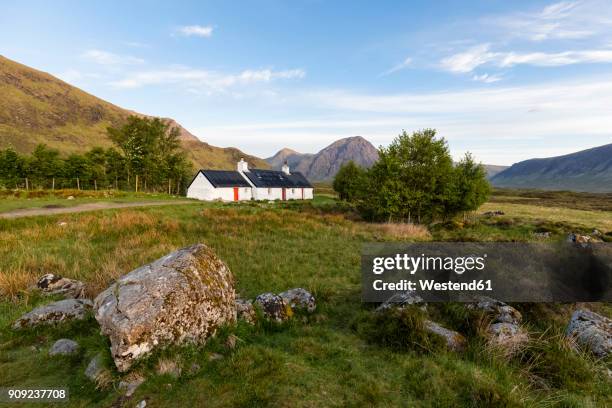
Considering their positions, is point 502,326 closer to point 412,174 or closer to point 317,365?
point 317,365

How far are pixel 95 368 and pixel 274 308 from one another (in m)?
3.74

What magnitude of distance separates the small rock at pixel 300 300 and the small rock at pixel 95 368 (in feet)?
13.8

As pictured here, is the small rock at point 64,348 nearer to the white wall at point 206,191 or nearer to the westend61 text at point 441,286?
the westend61 text at point 441,286

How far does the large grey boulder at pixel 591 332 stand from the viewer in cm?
588

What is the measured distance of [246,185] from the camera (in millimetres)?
60625

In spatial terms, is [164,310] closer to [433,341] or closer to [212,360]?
[212,360]

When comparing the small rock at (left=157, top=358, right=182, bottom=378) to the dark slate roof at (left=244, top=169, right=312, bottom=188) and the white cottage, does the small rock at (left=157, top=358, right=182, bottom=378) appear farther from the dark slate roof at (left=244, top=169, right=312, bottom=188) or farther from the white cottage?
the dark slate roof at (left=244, top=169, right=312, bottom=188)

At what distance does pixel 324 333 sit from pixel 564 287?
25.1ft

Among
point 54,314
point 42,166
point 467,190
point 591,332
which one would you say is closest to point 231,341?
point 54,314

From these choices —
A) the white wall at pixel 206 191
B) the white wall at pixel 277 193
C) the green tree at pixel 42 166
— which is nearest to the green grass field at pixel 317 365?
the white wall at pixel 206 191

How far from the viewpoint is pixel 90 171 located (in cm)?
5847

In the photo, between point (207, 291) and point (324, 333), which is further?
point (324, 333)

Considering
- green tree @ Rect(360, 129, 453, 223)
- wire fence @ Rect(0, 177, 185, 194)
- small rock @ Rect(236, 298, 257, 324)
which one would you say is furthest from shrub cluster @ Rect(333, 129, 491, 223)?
wire fence @ Rect(0, 177, 185, 194)

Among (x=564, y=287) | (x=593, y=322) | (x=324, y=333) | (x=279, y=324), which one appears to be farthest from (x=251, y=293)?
(x=564, y=287)
